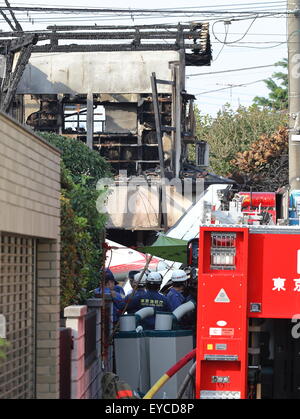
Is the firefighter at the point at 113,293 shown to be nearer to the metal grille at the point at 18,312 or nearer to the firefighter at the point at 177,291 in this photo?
the firefighter at the point at 177,291

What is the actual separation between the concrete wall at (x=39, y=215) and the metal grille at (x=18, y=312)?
13 centimetres

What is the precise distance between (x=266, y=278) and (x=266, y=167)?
90.8 feet

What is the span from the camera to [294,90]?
21391 mm

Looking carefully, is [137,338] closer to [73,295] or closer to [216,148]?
[73,295]

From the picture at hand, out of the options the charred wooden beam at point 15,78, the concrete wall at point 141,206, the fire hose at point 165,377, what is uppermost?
the charred wooden beam at point 15,78

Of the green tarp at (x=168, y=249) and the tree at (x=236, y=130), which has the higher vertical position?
the tree at (x=236, y=130)

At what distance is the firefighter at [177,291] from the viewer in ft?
53.0

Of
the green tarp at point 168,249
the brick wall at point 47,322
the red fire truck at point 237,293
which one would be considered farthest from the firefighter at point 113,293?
the red fire truck at point 237,293

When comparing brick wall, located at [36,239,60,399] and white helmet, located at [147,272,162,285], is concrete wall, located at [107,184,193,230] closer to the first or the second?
white helmet, located at [147,272,162,285]

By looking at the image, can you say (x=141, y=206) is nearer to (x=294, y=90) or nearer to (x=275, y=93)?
(x=294, y=90)

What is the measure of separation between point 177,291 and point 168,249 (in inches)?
31.0

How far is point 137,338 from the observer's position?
554 inches

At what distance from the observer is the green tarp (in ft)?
53.7
